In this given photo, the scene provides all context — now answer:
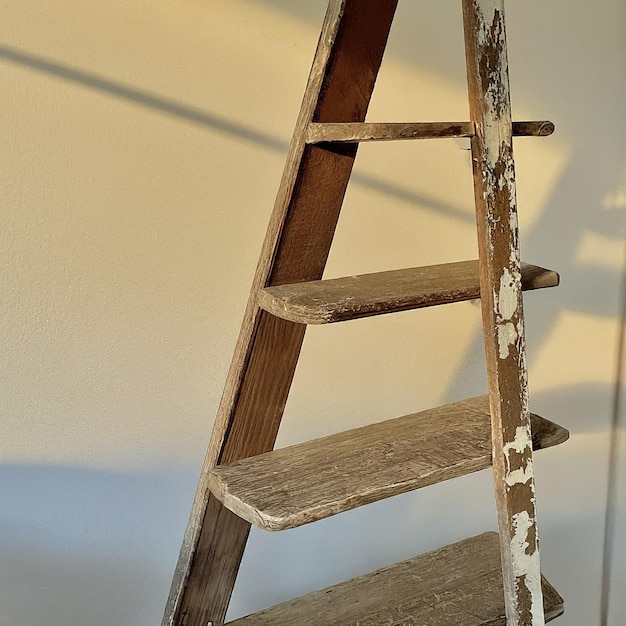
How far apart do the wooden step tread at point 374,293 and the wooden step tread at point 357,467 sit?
18 centimetres

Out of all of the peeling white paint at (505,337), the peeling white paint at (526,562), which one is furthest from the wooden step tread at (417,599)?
the peeling white paint at (505,337)

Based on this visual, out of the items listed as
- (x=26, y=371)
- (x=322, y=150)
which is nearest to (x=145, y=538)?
(x=26, y=371)

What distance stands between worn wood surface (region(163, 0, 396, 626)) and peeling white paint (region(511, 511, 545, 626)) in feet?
1.08

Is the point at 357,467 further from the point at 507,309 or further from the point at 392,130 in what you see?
the point at 392,130

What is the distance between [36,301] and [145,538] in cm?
45

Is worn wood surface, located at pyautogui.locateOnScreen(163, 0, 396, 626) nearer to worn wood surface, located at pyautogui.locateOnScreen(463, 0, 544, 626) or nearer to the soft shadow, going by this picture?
worn wood surface, located at pyautogui.locateOnScreen(463, 0, 544, 626)

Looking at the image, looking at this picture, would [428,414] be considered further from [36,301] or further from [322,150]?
[36,301]

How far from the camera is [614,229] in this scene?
1.39 meters

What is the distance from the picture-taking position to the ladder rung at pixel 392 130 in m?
0.69

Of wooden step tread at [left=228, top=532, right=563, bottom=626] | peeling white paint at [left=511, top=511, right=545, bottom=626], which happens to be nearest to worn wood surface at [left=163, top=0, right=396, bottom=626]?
wooden step tread at [left=228, top=532, right=563, bottom=626]

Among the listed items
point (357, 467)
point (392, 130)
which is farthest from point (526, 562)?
point (392, 130)

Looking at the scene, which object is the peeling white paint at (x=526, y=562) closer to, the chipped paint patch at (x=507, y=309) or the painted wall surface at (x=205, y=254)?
the chipped paint patch at (x=507, y=309)

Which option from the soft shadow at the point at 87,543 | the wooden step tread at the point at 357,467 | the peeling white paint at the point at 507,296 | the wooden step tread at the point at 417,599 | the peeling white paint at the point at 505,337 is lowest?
the soft shadow at the point at 87,543

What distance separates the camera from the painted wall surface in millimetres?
962
